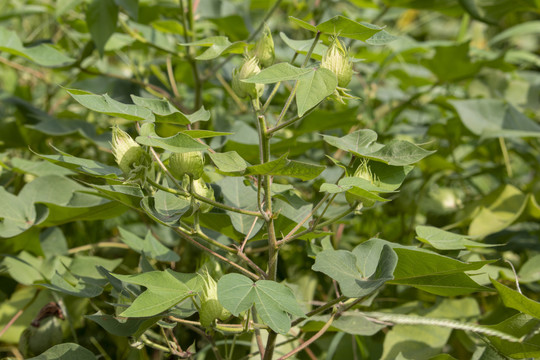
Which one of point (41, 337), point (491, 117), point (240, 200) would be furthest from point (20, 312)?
point (491, 117)

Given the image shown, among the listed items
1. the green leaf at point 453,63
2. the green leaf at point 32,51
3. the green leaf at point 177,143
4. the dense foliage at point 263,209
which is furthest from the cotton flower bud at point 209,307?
the green leaf at point 453,63

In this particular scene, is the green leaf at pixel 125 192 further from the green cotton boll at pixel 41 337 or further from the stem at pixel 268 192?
the green cotton boll at pixel 41 337

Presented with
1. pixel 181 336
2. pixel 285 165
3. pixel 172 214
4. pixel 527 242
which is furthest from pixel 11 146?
pixel 527 242

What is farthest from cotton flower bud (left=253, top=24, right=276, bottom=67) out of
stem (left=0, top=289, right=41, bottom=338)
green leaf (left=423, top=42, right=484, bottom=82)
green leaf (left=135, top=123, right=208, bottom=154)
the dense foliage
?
green leaf (left=423, top=42, right=484, bottom=82)

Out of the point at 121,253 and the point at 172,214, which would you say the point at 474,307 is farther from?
the point at 121,253

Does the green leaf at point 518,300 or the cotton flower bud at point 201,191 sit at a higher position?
the cotton flower bud at point 201,191

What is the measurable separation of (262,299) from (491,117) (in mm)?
576

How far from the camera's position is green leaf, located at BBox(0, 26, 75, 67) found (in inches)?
25.8

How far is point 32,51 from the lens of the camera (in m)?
0.68

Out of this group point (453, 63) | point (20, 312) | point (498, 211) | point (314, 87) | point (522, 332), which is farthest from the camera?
point (453, 63)

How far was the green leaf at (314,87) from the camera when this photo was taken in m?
0.35

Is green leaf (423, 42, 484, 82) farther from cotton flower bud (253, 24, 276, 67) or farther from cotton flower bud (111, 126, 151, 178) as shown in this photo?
cotton flower bud (111, 126, 151, 178)

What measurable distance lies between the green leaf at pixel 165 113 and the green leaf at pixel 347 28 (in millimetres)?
113

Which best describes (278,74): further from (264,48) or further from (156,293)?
(156,293)
